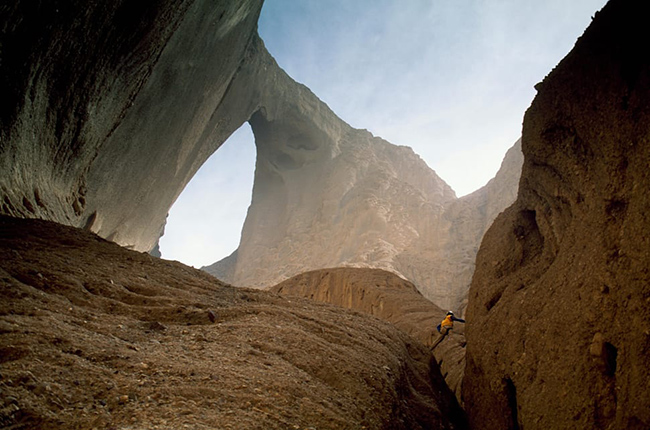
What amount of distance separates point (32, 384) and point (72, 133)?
19.8ft

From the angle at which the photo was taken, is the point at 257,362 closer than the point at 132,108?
Yes

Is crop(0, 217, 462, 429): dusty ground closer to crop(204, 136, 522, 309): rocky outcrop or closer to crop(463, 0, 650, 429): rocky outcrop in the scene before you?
crop(463, 0, 650, 429): rocky outcrop

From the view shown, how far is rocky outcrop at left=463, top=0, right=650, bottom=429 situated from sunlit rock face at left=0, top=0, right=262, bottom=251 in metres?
5.28

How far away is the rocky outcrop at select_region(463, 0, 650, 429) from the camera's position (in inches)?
81.5

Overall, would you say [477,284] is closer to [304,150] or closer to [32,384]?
[32,384]

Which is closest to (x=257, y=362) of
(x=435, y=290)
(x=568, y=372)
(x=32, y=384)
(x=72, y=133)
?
(x=32, y=384)

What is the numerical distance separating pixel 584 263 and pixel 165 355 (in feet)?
9.46

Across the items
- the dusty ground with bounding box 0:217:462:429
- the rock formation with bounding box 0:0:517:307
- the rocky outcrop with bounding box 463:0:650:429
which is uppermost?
the rock formation with bounding box 0:0:517:307

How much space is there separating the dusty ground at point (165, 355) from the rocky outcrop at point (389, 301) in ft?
7.81

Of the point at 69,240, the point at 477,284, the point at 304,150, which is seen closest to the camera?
the point at 69,240

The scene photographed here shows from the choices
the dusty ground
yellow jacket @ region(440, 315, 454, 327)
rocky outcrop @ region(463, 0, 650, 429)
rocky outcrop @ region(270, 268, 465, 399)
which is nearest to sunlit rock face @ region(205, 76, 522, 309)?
rocky outcrop @ region(270, 268, 465, 399)

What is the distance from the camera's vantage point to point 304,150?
28594 mm

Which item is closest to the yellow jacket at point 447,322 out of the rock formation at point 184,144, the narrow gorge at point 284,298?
the narrow gorge at point 284,298

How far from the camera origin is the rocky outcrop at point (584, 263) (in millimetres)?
2071
